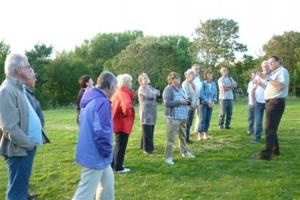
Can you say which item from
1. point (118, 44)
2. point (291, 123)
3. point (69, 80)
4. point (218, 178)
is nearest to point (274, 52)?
point (69, 80)

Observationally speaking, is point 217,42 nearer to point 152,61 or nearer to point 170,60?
point 170,60

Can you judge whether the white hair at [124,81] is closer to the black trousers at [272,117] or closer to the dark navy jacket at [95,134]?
the black trousers at [272,117]

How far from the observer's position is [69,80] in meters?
62.3

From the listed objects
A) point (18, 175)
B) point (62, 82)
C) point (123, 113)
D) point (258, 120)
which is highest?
point (62, 82)

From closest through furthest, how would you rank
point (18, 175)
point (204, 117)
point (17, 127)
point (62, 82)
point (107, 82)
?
1. point (17, 127)
2. point (18, 175)
3. point (107, 82)
4. point (204, 117)
5. point (62, 82)

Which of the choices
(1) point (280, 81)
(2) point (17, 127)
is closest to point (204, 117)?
(1) point (280, 81)

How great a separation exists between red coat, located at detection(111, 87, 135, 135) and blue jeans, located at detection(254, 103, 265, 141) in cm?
476

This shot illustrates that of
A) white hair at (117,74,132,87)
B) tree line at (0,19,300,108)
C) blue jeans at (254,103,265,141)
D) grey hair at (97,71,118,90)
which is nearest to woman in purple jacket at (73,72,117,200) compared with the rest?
grey hair at (97,71,118,90)

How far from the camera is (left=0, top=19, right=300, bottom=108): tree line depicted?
58125 millimetres

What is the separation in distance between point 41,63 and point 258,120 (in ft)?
155

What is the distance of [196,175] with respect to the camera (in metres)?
9.50

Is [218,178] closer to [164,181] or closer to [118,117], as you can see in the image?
[164,181]

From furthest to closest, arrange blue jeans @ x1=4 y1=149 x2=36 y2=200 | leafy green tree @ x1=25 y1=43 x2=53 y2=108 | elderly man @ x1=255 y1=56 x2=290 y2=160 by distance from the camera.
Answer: leafy green tree @ x1=25 y1=43 x2=53 y2=108 → elderly man @ x1=255 y1=56 x2=290 y2=160 → blue jeans @ x1=4 y1=149 x2=36 y2=200

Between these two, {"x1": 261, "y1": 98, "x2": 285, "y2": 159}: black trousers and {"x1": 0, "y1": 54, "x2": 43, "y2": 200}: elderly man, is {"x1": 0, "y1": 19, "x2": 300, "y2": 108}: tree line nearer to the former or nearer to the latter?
{"x1": 261, "y1": 98, "x2": 285, "y2": 159}: black trousers
